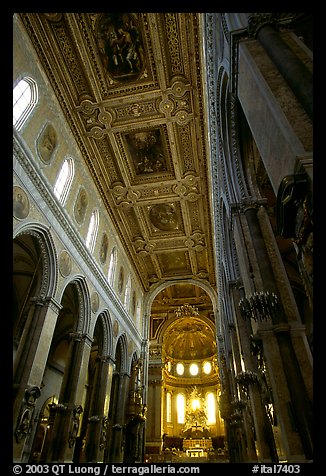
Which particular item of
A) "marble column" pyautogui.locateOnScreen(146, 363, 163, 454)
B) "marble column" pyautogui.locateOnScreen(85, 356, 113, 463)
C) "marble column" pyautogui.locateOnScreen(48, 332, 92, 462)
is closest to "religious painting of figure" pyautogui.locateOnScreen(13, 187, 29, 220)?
"marble column" pyautogui.locateOnScreen(48, 332, 92, 462)

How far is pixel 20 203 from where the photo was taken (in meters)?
8.22

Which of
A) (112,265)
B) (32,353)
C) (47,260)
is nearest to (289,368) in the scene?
(32,353)

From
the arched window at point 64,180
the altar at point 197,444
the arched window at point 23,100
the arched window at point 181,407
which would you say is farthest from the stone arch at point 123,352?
the arched window at point 181,407

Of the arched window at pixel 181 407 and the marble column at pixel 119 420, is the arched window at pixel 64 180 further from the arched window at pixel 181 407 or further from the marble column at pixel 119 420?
the arched window at pixel 181 407

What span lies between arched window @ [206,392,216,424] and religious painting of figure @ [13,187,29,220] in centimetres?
2397

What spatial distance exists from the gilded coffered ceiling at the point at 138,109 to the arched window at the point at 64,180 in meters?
1.18

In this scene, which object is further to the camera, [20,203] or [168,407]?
[168,407]

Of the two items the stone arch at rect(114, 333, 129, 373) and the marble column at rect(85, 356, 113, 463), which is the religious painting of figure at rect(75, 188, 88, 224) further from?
the stone arch at rect(114, 333, 129, 373)

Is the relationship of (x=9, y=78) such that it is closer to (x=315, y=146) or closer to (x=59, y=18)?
(x=315, y=146)

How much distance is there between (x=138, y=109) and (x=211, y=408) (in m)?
24.1

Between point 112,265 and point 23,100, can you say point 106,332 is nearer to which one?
point 112,265

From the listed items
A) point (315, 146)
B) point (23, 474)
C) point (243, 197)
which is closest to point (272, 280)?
point (243, 197)

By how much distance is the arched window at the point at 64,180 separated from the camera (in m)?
10.8

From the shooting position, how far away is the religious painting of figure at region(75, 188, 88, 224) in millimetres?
12055
